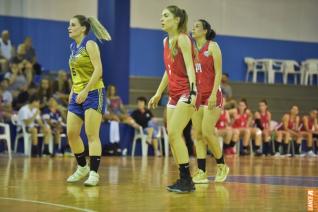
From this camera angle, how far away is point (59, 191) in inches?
283

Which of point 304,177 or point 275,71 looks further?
point 275,71

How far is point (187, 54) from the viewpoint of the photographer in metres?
7.26

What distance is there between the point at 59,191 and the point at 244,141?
40.5 feet

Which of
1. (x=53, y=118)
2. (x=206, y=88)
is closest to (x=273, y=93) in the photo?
(x=53, y=118)

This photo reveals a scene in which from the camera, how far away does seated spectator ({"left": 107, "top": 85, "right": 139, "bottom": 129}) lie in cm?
1720

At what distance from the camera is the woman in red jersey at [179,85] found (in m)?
7.23

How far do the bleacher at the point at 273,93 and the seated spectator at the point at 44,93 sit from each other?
4.78 m

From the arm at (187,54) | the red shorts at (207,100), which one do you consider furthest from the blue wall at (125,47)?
the arm at (187,54)

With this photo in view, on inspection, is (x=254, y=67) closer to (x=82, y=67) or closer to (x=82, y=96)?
(x=82, y=67)

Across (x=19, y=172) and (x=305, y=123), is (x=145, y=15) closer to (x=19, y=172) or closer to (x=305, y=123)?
(x=305, y=123)

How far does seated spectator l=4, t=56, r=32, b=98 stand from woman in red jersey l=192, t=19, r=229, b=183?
889 cm

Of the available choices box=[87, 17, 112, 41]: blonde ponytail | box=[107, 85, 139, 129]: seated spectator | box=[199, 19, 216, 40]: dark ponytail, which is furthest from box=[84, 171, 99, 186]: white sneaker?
box=[107, 85, 139, 129]: seated spectator

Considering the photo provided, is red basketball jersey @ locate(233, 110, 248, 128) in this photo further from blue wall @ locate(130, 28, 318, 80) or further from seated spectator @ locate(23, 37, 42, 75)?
seated spectator @ locate(23, 37, 42, 75)

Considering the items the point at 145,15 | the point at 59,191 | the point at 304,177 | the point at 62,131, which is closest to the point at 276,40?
the point at 145,15
